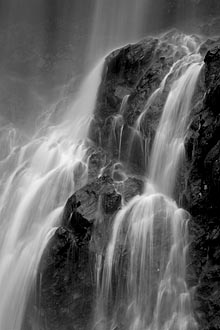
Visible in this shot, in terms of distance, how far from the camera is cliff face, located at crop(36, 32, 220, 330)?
13.1 meters

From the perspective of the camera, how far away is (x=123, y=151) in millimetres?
18469

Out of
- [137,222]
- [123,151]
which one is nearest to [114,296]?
[137,222]

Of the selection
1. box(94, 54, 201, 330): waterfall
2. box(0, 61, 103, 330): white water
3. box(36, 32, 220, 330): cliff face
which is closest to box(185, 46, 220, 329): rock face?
box(36, 32, 220, 330): cliff face

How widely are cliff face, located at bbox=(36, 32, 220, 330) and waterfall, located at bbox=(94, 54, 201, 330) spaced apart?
12.4 inches

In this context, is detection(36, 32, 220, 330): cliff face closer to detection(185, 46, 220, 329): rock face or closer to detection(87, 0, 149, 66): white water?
detection(185, 46, 220, 329): rock face

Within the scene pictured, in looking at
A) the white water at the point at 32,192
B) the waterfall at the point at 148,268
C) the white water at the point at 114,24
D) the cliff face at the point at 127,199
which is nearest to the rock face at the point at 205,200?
the cliff face at the point at 127,199

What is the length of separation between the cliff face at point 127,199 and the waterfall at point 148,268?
0.32 meters

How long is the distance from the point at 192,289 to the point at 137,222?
277 centimetres

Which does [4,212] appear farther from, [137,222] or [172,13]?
[172,13]

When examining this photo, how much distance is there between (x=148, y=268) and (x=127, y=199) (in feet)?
9.22

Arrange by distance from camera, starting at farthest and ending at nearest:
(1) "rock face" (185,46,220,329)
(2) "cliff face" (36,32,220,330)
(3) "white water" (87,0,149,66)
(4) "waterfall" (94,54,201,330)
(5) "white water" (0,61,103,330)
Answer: (3) "white water" (87,0,149,66) → (5) "white water" (0,61,103,330) → (2) "cliff face" (36,32,220,330) → (4) "waterfall" (94,54,201,330) → (1) "rock face" (185,46,220,329)

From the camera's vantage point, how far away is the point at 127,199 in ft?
50.7

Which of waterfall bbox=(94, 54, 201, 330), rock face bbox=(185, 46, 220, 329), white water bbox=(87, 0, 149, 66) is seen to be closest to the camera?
rock face bbox=(185, 46, 220, 329)

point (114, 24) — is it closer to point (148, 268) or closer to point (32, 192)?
point (32, 192)
